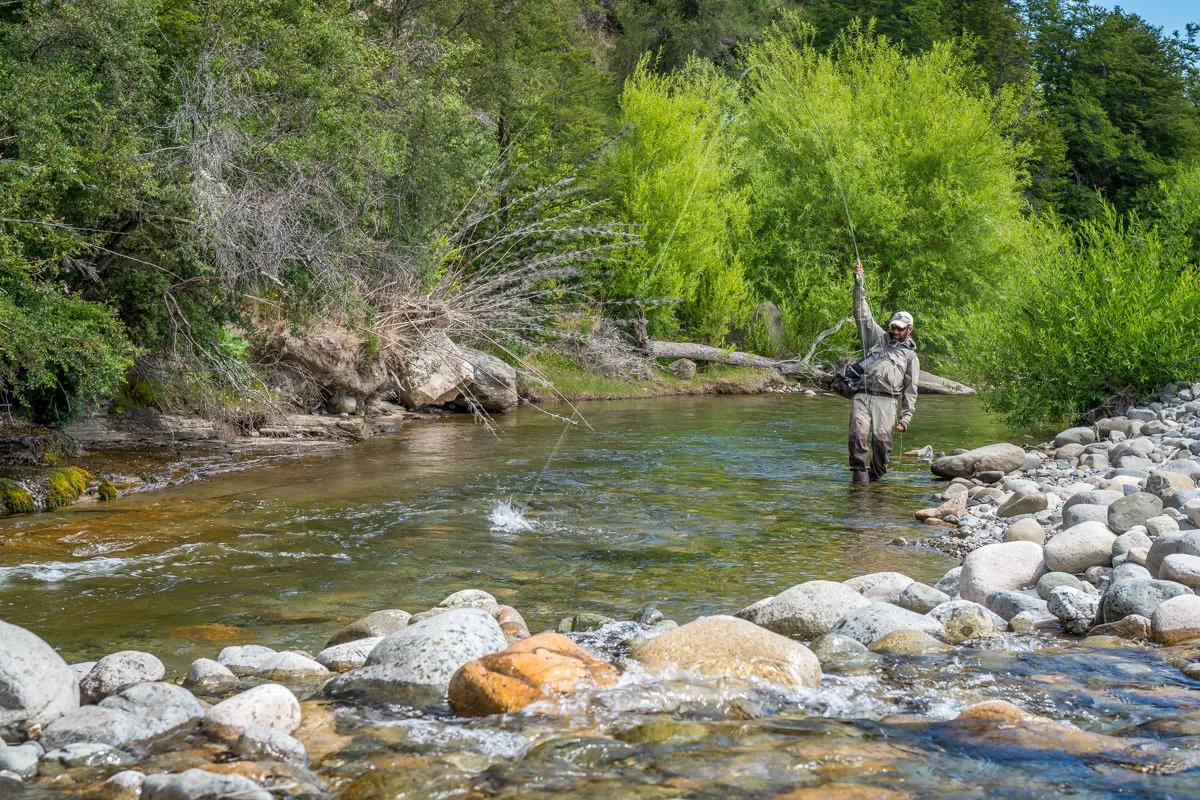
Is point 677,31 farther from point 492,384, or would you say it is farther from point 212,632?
point 212,632

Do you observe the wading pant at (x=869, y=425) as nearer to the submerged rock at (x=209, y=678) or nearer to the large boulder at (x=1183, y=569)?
the large boulder at (x=1183, y=569)

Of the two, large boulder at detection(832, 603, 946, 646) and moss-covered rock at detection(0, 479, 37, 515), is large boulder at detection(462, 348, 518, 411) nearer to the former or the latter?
moss-covered rock at detection(0, 479, 37, 515)

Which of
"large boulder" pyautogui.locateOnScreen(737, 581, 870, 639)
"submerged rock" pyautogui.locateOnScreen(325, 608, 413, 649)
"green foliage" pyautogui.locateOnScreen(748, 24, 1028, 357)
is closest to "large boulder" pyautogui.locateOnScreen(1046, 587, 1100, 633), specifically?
"large boulder" pyautogui.locateOnScreen(737, 581, 870, 639)

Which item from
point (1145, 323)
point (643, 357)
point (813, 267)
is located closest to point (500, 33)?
point (643, 357)

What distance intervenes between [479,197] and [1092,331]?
35.2ft

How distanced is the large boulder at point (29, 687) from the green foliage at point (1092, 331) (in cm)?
→ 1399

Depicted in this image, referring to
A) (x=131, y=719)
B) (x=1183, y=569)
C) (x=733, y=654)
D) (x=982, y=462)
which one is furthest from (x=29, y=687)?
(x=982, y=462)

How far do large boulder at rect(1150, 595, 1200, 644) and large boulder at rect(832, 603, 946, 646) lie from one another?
1.09m

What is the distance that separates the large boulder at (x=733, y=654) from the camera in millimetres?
5324

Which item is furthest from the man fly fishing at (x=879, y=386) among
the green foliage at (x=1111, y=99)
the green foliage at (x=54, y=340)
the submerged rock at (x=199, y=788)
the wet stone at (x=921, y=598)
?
the green foliage at (x=1111, y=99)

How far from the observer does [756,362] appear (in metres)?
28.3

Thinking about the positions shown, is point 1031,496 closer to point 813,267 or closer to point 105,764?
point 105,764

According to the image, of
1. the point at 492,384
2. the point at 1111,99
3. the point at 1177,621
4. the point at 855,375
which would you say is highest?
the point at 1111,99

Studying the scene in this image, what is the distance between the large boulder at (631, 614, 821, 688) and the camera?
532 cm
